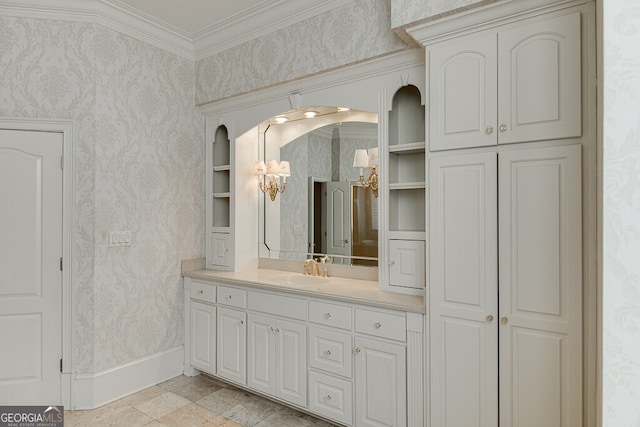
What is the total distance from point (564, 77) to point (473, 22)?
53 centimetres

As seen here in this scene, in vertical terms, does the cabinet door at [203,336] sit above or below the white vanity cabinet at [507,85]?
below

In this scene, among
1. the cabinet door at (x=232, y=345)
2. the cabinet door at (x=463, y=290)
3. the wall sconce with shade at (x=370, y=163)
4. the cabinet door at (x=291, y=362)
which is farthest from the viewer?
the cabinet door at (x=232, y=345)

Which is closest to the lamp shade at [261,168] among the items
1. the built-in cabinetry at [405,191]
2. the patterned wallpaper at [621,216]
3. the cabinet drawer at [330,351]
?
the built-in cabinetry at [405,191]

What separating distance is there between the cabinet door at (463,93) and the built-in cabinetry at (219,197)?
1986mm

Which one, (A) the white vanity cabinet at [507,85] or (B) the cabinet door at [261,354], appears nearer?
(A) the white vanity cabinet at [507,85]

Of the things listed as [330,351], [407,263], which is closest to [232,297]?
[330,351]

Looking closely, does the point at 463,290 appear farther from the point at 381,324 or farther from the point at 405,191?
the point at 405,191

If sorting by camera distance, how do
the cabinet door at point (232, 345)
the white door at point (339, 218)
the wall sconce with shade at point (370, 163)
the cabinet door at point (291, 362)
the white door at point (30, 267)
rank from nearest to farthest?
the cabinet door at point (291, 362)
the white door at point (30, 267)
the wall sconce with shade at point (370, 163)
the cabinet door at point (232, 345)
the white door at point (339, 218)

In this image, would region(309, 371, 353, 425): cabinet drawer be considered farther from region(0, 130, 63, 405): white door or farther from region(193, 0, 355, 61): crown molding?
region(193, 0, 355, 61): crown molding

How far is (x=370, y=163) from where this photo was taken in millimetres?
2820

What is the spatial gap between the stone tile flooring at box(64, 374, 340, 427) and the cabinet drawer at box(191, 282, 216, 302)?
0.73 metres

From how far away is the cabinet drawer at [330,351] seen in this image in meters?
2.40

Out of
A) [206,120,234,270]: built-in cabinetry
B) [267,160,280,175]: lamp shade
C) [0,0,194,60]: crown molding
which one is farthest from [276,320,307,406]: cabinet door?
[0,0,194,60]: crown molding

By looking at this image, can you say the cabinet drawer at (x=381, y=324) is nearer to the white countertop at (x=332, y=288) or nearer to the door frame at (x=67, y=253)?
the white countertop at (x=332, y=288)
